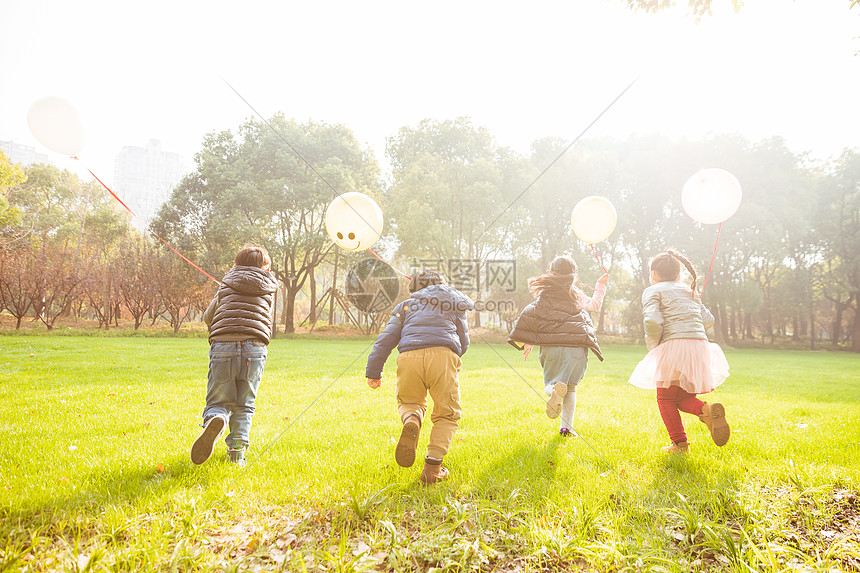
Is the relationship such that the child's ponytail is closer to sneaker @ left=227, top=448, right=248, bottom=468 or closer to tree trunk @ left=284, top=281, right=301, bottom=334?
sneaker @ left=227, top=448, right=248, bottom=468

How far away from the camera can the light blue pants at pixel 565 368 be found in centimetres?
429

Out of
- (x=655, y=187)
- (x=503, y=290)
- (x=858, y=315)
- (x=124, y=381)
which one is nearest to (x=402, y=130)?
(x=503, y=290)

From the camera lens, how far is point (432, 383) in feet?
10.7

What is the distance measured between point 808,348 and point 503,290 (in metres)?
23.2

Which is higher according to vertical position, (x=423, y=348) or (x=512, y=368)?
(x=423, y=348)

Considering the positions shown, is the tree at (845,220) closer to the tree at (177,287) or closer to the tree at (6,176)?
the tree at (177,287)

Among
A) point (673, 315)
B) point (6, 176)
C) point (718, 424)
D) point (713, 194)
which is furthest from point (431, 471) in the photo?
point (6, 176)

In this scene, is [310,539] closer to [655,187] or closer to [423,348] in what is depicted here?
[423,348]

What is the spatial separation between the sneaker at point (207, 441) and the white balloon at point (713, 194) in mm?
5329

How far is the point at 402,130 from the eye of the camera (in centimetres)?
2455

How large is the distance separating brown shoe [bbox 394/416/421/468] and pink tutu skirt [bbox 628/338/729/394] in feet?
7.41

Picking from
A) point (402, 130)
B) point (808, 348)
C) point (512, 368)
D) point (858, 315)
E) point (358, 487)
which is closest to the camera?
point (358, 487)

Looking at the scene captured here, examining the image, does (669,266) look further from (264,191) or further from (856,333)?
(856,333)

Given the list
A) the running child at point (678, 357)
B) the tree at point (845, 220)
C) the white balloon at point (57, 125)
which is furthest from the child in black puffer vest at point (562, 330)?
the tree at point (845, 220)
